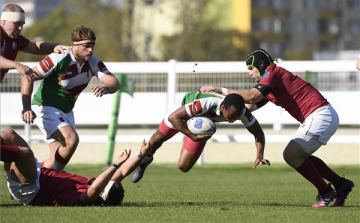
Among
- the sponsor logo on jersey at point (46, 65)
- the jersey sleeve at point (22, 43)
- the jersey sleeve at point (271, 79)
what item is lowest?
the jersey sleeve at point (271, 79)

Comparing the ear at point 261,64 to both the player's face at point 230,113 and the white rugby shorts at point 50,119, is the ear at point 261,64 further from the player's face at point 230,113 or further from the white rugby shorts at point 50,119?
the white rugby shorts at point 50,119

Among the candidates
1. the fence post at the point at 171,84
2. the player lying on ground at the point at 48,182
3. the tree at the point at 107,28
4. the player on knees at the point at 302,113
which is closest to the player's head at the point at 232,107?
the player on knees at the point at 302,113

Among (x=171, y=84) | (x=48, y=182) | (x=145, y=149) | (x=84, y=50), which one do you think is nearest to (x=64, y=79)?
(x=84, y=50)

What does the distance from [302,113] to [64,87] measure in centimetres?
314

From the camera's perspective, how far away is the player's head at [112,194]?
11141 mm

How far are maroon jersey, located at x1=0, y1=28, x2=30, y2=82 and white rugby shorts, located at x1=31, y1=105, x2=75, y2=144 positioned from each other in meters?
0.73

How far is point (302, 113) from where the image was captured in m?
12.0

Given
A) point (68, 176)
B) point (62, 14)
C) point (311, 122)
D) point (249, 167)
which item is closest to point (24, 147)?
point (68, 176)

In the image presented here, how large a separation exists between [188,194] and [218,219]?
11.8ft

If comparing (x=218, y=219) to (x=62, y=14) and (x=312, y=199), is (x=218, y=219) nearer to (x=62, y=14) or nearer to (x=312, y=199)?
(x=312, y=199)

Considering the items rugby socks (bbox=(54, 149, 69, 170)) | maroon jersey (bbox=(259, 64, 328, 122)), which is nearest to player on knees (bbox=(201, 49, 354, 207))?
maroon jersey (bbox=(259, 64, 328, 122))

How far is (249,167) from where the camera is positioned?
2002cm

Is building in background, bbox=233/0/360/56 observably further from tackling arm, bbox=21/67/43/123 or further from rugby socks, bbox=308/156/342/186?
tackling arm, bbox=21/67/43/123

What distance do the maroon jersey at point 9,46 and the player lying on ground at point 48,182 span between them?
1.69 m
